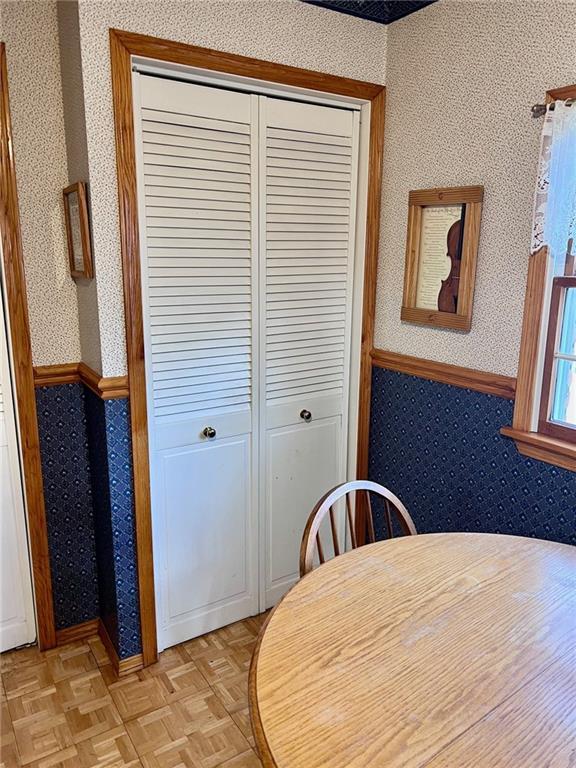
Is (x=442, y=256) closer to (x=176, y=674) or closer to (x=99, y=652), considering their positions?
(x=176, y=674)

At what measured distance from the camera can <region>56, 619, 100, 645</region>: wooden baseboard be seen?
2.28m

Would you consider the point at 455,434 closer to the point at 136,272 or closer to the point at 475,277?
the point at 475,277

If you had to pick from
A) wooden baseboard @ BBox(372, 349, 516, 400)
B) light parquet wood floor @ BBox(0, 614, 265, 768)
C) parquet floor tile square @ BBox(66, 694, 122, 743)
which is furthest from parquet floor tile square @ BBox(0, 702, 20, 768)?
wooden baseboard @ BBox(372, 349, 516, 400)

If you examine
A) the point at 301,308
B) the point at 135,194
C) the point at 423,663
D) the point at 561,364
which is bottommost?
the point at 423,663

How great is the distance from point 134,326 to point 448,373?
1111 millimetres

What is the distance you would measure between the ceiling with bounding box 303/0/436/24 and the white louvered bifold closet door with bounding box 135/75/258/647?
1.53 feet

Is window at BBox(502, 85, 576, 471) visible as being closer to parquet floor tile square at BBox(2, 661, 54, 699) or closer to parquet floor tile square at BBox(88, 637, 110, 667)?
parquet floor tile square at BBox(88, 637, 110, 667)

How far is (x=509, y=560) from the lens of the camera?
1.46 m

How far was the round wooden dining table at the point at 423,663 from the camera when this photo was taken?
35.8 inches

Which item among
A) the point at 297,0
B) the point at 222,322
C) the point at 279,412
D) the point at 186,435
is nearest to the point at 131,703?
the point at 186,435

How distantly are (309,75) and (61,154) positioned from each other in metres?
0.92

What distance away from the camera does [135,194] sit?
1822 millimetres

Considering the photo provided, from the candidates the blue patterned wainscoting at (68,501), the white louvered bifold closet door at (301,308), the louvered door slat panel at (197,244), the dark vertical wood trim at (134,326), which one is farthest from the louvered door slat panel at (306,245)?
the blue patterned wainscoting at (68,501)

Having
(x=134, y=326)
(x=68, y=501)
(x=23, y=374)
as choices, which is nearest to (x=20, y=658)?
(x=68, y=501)
